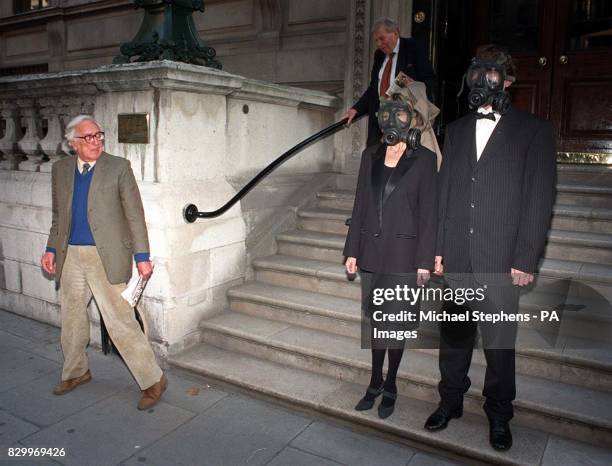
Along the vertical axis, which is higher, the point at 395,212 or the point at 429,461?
the point at 395,212

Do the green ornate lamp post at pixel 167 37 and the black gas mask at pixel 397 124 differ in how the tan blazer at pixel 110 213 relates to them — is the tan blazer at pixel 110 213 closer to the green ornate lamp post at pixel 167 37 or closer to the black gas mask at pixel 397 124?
the green ornate lamp post at pixel 167 37

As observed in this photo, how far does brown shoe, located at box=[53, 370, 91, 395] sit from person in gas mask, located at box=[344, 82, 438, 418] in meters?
2.34

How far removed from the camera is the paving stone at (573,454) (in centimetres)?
315

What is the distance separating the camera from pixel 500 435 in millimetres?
3273

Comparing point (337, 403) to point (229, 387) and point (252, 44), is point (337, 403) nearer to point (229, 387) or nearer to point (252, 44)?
point (229, 387)

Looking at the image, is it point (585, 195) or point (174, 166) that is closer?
point (174, 166)

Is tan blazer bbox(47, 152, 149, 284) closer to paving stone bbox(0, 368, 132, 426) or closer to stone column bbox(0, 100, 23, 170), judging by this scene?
paving stone bbox(0, 368, 132, 426)

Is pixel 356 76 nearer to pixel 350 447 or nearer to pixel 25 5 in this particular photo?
pixel 350 447

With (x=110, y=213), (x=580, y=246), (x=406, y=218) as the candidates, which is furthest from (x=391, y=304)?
(x=580, y=246)

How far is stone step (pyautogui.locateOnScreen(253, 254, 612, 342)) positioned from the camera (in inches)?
157

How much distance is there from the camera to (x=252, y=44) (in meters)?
7.96

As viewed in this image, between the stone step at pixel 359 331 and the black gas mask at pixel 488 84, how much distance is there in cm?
176

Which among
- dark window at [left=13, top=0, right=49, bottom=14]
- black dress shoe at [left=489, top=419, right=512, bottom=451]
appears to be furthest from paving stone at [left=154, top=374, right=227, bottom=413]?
dark window at [left=13, top=0, right=49, bottom=14]

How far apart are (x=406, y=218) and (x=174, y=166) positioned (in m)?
2.12
